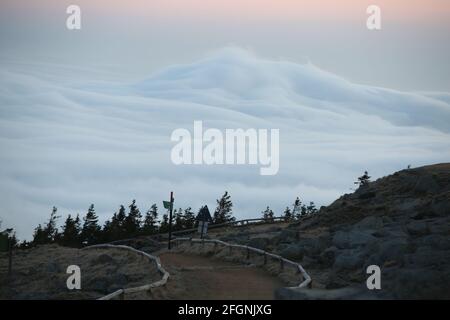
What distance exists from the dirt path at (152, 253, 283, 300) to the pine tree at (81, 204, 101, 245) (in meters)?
47.9

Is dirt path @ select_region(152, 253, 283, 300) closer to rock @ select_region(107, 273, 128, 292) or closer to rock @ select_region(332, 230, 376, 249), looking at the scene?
rock @ select_region(107, 273, 128, 292)

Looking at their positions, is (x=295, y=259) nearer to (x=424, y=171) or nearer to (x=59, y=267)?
(x=59, y=267)

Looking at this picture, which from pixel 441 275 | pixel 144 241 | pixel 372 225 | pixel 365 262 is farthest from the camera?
pixel 144 241

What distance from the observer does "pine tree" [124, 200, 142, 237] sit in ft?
263

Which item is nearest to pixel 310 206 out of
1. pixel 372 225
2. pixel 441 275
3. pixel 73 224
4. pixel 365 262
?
pixel 73 224

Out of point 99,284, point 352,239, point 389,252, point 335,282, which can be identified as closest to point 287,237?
point 352,239

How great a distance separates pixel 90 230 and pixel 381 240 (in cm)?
6286

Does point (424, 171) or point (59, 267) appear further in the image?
point (424, 171)

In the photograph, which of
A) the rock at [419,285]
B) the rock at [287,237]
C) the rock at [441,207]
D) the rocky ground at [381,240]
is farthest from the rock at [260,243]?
the rock at [419,285]

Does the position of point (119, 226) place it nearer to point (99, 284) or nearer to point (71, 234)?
point (71, 234)

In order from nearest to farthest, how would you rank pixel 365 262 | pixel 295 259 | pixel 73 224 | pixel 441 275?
1. pixel 441 275
2. pixel 365 262
3. pixel 295 259
4. pixel 73 224
